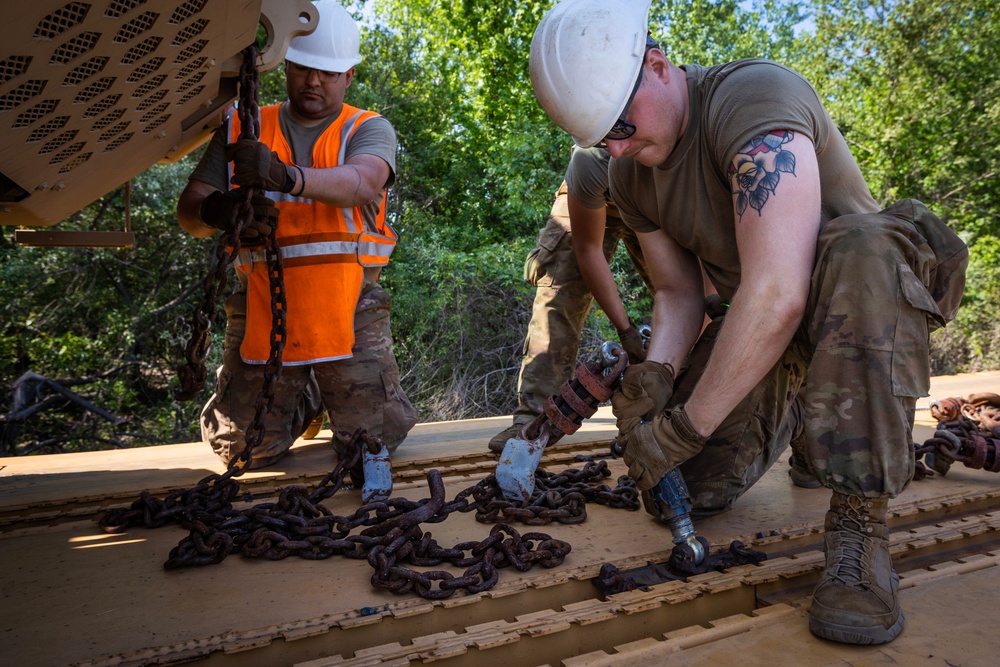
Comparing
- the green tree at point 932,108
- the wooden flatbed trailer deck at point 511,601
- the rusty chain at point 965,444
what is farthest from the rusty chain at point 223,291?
the green tree at point 932,108

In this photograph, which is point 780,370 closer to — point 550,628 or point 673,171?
point 673,171

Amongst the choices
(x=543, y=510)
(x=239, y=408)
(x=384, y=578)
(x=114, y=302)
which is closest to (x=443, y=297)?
(x=114, y=302)

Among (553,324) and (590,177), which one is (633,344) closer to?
(553,324)

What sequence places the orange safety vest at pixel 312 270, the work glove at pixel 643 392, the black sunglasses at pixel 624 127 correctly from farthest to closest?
1. the orange safety vest at pixel 312 270
2. the work glove at pixel 643 392
3. the black sunglasses at pixel 624 127

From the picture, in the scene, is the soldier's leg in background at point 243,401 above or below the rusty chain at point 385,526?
below

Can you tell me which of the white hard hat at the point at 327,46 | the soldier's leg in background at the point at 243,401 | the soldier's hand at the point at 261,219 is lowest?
the soldier's leg in background at the point at 243,401

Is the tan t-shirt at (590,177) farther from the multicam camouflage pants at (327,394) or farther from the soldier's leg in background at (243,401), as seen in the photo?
the soldier's leg in background at (243,401)

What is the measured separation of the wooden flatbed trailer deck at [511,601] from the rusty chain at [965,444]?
15 cm

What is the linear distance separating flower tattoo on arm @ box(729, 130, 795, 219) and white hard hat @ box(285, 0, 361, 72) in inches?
88.0

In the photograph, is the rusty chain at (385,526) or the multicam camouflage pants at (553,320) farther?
the multicam camouflage pants at (553,320)

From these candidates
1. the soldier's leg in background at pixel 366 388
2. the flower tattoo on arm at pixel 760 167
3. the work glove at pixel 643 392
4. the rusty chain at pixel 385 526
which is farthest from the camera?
the soldier's leg in background at pixel 366 388

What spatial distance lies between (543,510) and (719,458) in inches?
27.1

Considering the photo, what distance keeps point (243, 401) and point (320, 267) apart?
871mm

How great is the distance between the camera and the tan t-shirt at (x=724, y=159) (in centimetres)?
227
